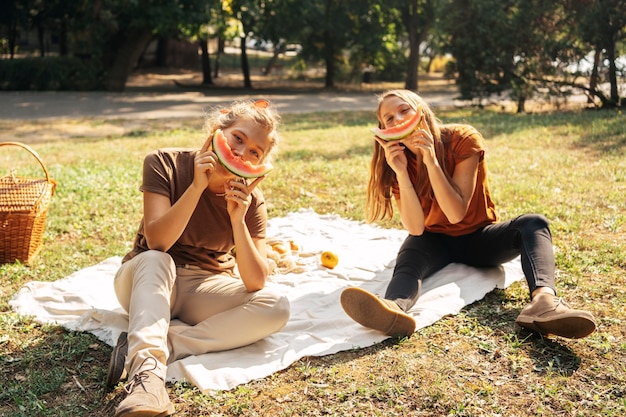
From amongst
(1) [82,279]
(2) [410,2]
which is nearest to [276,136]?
(1) [82,279]

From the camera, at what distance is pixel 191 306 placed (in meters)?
3.75

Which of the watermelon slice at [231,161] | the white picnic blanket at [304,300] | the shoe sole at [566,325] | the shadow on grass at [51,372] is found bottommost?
the shadow on grass at [51,372]

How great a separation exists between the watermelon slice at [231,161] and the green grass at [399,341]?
1.05m

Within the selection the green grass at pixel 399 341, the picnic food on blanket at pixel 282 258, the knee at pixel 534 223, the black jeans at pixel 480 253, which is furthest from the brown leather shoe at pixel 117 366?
the knee at pixel 534 223

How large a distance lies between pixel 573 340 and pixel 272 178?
4650 mm

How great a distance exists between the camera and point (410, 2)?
22.2m

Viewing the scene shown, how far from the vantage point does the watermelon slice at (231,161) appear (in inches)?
136

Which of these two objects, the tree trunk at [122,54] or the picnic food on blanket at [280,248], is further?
the tree trunk at [122,54]

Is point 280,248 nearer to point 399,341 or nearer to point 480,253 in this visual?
point 480,253

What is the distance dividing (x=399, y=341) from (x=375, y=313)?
0.21 metres

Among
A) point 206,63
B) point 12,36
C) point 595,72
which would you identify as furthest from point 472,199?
point 12,36

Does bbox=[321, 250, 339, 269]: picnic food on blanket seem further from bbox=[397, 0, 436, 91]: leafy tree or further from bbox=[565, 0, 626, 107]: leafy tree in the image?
bbox=[397, 0, 436, 91]: leafy tree

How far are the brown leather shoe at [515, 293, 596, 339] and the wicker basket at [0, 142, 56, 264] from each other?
359 cm

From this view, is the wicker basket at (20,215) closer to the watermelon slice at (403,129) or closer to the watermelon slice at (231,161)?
the watermelon slice at (231,161)
